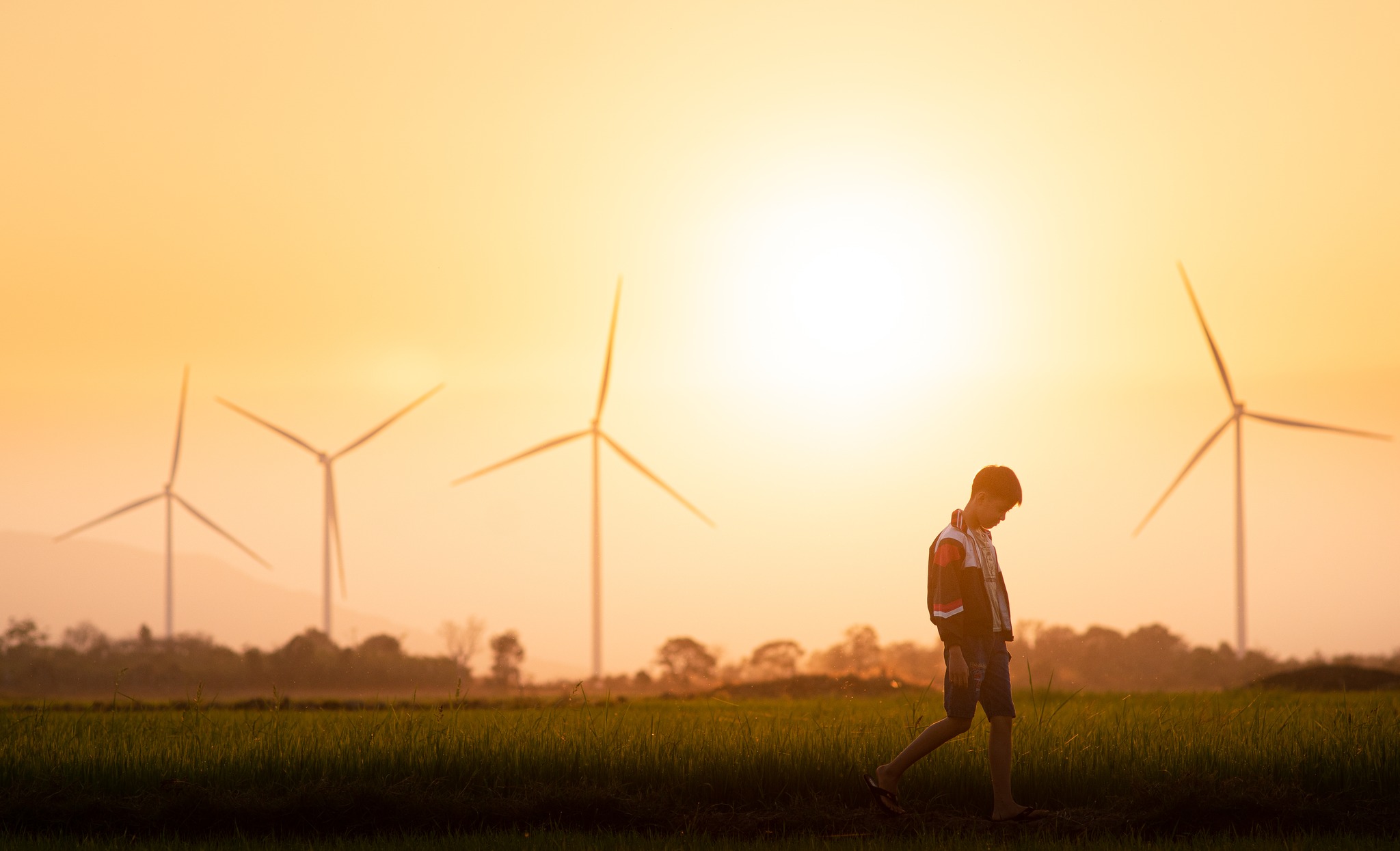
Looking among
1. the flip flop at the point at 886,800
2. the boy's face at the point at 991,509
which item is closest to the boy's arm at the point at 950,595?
the boy's face at the point at 991,509

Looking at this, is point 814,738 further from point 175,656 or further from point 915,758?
point 175,656

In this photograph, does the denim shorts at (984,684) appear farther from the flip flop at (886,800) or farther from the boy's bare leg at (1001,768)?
the flip flop at (886,800)

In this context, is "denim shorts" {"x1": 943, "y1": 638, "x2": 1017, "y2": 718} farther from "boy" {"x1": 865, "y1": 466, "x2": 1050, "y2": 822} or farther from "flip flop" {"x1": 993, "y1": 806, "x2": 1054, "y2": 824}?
"flip flop" {"x1": 993, "y1": 806, "x2": 1054, "y2": 824}

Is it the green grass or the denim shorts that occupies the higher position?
the denim shorts

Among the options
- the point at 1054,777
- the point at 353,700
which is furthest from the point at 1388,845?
the point at 353,700

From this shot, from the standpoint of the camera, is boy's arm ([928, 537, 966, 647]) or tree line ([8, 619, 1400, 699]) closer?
boy's arm ([928, 537, 966, 647])

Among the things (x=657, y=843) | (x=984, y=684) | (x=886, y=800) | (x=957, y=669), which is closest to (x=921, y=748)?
(x=886, y=800)

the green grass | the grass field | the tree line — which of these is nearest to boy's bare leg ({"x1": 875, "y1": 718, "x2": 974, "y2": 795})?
the grass field

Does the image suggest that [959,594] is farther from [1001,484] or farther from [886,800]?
[886,800]

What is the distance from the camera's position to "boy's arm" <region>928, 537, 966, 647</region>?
37.3 feet

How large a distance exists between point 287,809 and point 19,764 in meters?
3.35

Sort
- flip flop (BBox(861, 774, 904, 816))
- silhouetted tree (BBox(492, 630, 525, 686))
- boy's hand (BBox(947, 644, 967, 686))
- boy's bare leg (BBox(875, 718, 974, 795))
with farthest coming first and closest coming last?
1. silhouetted tree (BBox(492, 630, 525, 686))
2. flip flop (BBox(861, 774, 904, 816))
3. boy's bare leg (BBox(875, 718, 974, 795))
4. boy's hand (BBox(947, 644, 967, 686))

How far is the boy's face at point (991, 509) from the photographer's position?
1159cm

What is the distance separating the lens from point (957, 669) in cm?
1116
